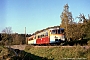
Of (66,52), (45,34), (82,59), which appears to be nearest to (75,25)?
(45,34)

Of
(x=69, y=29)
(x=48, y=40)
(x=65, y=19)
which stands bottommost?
(x=48, y=40)

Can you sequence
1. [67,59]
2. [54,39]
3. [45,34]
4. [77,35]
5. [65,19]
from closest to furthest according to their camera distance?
[67,59] < [54,39] < [45,34] < [77,35] < [65,19]

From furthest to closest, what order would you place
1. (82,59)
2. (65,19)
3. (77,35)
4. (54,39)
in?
(65,19) < (77,35) < (54,39) < (82,59)

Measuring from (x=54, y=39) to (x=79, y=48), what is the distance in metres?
12.4

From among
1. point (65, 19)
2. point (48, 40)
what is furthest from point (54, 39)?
point (65, 19)

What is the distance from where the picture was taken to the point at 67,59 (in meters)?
15.8

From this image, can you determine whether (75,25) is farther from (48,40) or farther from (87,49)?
(87,49)

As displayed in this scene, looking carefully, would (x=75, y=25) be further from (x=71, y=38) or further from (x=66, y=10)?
(x=66, y=10)

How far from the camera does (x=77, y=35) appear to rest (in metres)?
37.8

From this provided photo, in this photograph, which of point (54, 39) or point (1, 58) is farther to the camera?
point (54, 39)

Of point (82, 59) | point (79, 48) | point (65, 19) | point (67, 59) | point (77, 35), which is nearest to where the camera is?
point (82, 59)

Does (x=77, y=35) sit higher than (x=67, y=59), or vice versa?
(x=77, y=35)

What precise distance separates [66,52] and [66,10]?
33.8 meters

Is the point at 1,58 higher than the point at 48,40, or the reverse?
the point at 48,40
